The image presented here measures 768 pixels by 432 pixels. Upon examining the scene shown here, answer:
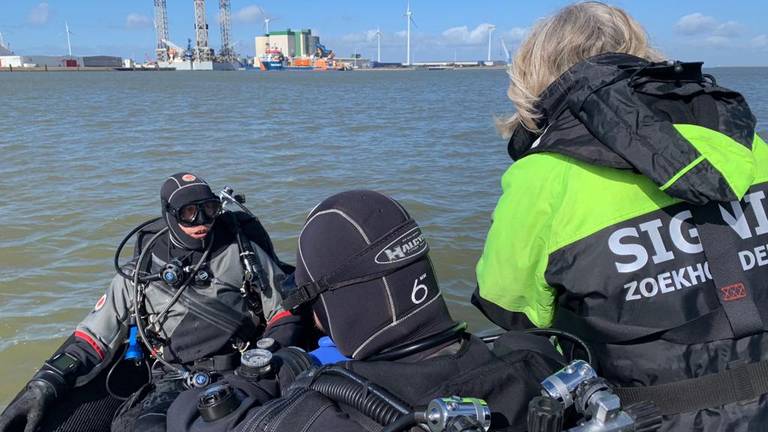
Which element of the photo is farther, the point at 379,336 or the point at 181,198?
the point at 181,198

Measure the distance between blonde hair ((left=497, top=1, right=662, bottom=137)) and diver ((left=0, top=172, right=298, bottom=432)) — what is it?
1970mm

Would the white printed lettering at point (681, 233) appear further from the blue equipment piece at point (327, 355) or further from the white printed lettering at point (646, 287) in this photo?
the blue equipment piece at point (327, 355)

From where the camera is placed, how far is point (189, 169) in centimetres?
1301

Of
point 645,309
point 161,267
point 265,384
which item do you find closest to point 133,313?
point 161,267

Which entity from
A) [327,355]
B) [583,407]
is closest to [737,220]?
[583,407]

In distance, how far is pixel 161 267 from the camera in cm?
345

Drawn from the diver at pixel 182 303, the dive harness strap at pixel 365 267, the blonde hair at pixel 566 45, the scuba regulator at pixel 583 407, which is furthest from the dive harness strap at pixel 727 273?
the diver at pixel 182 303

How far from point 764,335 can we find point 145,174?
1220 centimetres

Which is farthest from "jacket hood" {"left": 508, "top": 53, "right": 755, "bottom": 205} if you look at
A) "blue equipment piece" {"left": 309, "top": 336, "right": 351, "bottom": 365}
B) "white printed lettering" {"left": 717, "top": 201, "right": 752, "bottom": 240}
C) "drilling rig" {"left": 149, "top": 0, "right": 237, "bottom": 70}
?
"drilling rig" {"left": 149, "top": 0, "right": 237, "bottom": 70}

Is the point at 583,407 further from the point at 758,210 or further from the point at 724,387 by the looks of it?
the point at 758,210

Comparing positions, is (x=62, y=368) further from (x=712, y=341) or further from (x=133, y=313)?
(x=712, y=341)

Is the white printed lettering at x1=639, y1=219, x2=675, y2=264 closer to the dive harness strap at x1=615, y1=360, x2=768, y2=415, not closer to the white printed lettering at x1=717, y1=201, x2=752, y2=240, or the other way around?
the white printed lettering at x1=717, y1=201, x2=752, y2=240

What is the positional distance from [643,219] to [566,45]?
0.61 meters

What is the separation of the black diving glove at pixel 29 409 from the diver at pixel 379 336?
173 centimetres
